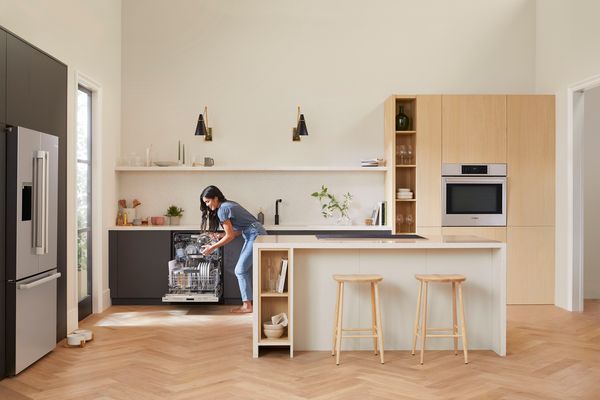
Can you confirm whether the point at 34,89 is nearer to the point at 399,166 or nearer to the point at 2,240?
the point at 2,240

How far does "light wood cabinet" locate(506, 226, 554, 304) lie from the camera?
7051 millimetres

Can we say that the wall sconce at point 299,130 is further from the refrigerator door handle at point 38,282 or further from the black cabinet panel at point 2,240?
the black cabinet panel at point 2,240

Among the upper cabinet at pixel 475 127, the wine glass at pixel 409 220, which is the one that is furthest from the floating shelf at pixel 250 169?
the upper cabinet at pixel 475 127

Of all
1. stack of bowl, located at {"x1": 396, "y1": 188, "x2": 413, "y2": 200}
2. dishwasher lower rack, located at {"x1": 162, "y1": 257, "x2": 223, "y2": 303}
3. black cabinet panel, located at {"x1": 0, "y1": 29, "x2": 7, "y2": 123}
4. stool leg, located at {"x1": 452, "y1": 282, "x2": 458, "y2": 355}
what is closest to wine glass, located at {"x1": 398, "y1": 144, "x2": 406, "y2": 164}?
stack of bowl, located at {"x1": 396, "y1": 188, "x2": 413, "y2": 200}

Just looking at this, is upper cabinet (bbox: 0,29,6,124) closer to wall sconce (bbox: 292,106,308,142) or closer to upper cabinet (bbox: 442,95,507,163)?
wall sconce (bbox: 292,106,308,142)

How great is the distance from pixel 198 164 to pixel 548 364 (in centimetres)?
455

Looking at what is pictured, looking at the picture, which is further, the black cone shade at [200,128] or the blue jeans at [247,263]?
the black cone shade at [200,128]

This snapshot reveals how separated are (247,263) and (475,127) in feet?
9.95

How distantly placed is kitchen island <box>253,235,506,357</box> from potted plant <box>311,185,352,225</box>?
2482 millimetres

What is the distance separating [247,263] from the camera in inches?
257

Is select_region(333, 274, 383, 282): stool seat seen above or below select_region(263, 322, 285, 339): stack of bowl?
above

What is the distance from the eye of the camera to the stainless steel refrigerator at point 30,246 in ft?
14.0

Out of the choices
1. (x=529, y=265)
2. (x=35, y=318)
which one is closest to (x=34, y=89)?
(x=35, y=318)

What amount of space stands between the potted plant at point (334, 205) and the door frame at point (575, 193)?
8.29ft
